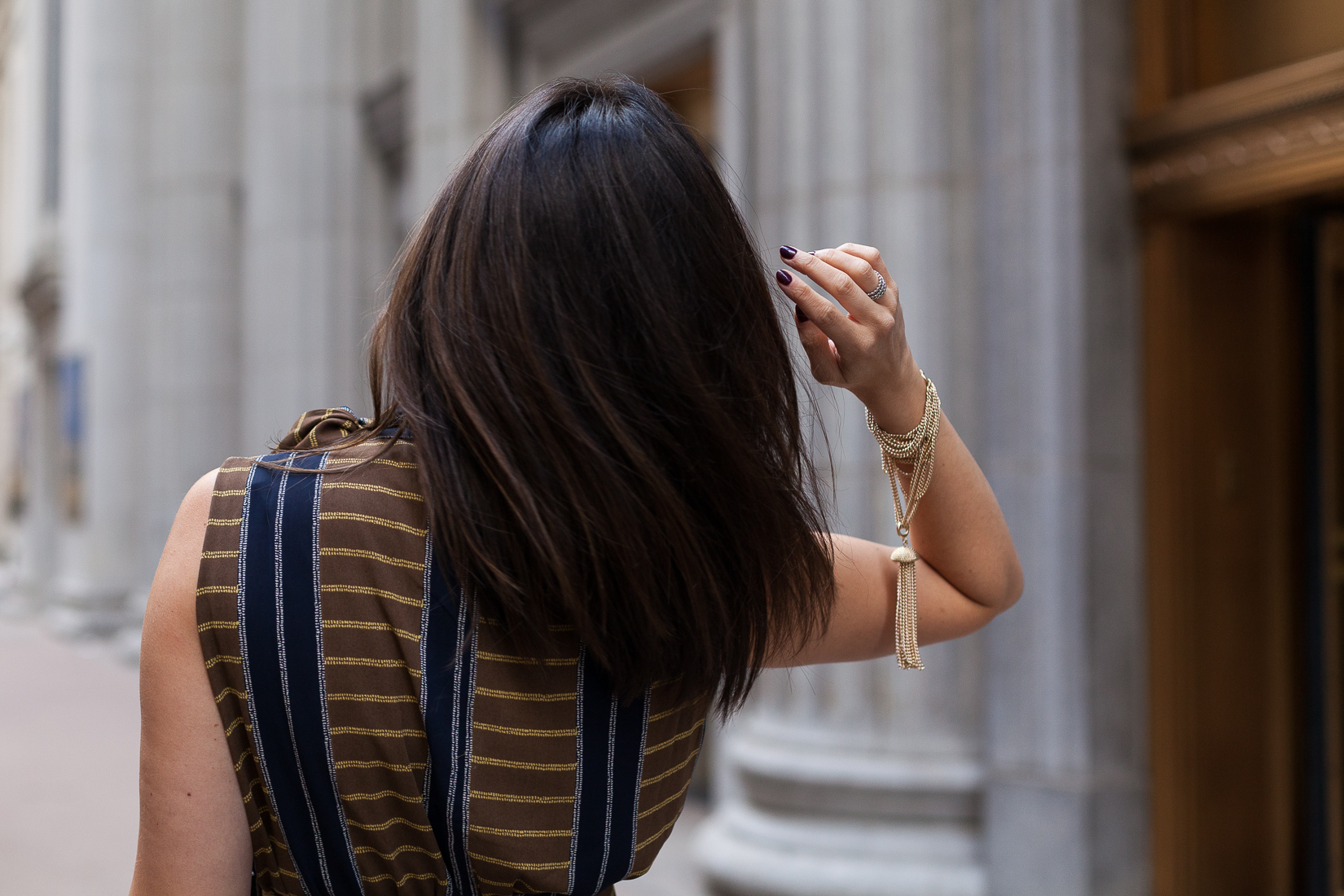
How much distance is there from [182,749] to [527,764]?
317mm

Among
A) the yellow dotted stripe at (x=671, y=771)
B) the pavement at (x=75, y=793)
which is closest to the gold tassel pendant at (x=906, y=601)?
the yellow dotted stripe at (x=671, y=771)

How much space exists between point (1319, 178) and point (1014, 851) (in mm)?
2362

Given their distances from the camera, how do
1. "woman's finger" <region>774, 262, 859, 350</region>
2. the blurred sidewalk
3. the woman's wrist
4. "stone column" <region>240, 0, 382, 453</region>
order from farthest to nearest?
"stone column" <region>240, 0, 382, 453</region>, the blurred sidewalk, the woman's wrist, "woman's finger" <region>774, 262, 859, 350</region>

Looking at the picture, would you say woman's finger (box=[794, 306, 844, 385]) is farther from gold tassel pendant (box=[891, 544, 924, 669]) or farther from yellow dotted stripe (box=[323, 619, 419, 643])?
yellow dotted stripe (box=[323, 619, 419, 643])

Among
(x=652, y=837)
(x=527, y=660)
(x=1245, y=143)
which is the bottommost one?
(x=652, y=837)

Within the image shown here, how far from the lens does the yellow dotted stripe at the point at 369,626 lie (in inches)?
44.4

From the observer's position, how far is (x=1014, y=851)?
4180 millimetres

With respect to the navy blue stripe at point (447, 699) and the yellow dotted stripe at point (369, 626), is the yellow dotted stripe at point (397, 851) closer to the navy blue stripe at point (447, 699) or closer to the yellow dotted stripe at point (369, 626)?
the navy blue stripe at point (447, 699)

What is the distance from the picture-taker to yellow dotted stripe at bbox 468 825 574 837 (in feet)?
3.86

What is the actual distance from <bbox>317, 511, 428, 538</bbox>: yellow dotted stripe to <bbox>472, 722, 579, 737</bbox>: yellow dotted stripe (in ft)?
0.63

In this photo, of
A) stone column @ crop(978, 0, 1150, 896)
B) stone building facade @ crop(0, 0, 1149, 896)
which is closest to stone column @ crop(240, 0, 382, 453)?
stone building facade @ crop(0, 0, 1149, 896)

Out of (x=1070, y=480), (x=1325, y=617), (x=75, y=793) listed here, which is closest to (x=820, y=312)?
(x=1070, y=480)

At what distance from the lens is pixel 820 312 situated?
1.22m

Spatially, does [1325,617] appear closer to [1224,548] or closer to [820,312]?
[1224,548]
